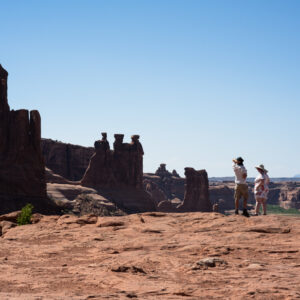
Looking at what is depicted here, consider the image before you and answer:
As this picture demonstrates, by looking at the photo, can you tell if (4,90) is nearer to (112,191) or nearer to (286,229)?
(112,191)

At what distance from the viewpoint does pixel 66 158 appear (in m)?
109

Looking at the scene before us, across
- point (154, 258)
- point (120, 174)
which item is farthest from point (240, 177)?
point (120, 174)

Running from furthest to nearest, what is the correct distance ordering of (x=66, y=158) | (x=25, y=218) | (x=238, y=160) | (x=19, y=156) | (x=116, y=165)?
(x=66, y=158), (x=116, y=165), (x=19, y=156), (x=25, y=218), (x=238, y=160)

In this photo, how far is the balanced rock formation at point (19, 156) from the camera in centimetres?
6034

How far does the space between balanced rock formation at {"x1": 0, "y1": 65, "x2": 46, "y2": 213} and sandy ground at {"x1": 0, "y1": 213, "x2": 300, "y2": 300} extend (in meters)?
41.4

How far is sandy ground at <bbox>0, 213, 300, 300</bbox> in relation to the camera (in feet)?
30.0

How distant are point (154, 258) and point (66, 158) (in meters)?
98.9

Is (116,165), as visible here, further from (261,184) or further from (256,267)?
(256,267)

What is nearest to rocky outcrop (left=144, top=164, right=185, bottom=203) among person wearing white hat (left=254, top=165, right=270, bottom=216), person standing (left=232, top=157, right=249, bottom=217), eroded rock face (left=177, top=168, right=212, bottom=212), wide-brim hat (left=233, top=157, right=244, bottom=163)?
eroded rock face (left=177, top=168, right=212, bottom=212)

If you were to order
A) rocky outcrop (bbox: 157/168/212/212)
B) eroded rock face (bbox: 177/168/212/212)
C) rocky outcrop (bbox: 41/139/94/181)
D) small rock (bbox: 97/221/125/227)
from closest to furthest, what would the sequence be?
small rock (bbox: 97/221/125/227) < rocky outcrop (bbox: 41/139/94/181) < rocky outcrop (bbox: 157/168/212/212) < eroded rock face (bbox: 177/168/212/212)

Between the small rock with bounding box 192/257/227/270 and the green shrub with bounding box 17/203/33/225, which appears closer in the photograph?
the small rock with bounding box 192/257/227/270

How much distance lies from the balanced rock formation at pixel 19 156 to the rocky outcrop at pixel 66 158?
40822 millimetres

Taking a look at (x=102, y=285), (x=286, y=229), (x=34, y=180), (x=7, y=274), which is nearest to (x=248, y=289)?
(x=102, y=285)

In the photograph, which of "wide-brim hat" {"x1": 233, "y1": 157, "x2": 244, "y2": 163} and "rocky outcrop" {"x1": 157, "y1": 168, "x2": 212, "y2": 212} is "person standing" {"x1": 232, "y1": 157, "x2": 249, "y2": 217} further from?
"rocky outcrop" {"x1": 157, "y1": 168, "x2": 212, "y2": 212}
